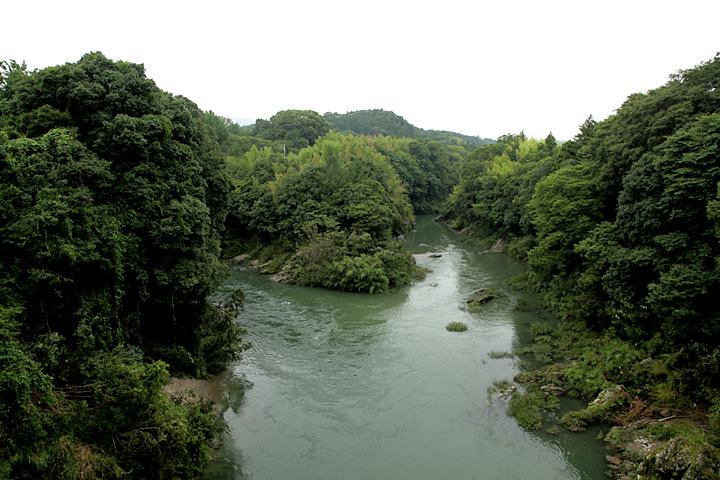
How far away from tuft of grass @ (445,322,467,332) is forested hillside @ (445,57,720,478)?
360 centimetres

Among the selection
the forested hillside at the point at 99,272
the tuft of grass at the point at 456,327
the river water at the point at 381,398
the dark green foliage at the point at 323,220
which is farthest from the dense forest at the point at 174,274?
the dark green foliage at the point at 323,220

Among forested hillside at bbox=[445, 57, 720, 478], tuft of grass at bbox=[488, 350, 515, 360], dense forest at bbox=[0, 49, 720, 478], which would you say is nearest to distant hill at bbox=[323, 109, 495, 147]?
forested hillside at bbox=[445, 57, 720, 478]

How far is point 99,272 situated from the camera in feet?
38.3

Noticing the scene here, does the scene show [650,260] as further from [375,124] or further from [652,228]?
[375,124]

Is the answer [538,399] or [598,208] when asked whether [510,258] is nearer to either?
[598,208]

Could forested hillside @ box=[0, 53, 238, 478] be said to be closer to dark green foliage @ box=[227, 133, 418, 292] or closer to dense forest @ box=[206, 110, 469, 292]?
dense forest @ box=[206, 110, 469, 292]

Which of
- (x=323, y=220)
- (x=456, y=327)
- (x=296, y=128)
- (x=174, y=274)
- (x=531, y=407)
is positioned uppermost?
(x=296, y=128)

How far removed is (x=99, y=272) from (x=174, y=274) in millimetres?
2512

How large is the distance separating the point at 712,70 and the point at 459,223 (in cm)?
4083

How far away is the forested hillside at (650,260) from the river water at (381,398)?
7.30 feet

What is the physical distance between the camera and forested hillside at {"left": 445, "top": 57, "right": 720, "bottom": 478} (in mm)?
13078

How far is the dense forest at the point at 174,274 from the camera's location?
9766 millimetres

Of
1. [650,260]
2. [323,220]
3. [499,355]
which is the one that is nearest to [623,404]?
[650,260]

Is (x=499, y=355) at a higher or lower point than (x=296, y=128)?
lower
